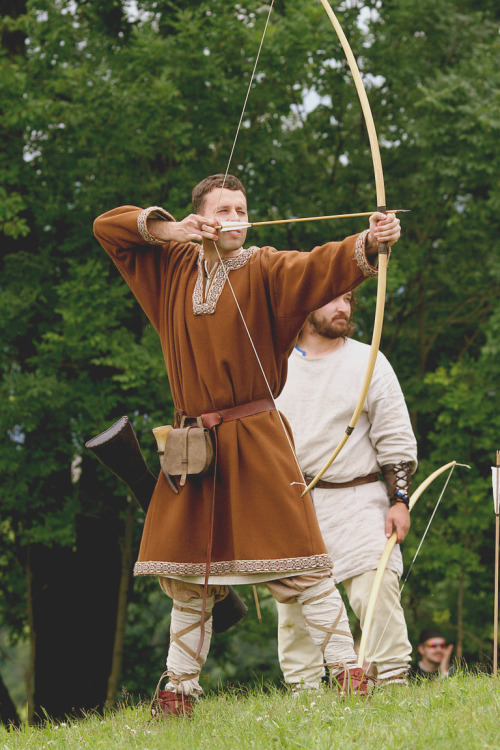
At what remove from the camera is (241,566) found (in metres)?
3.21

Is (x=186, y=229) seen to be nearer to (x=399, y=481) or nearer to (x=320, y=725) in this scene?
(x=399, y=481)

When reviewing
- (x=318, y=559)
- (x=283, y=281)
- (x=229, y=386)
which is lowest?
(x=318, y=559)

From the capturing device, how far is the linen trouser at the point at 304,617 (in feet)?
10.6

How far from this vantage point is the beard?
165 inches

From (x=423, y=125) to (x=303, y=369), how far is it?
541 cm

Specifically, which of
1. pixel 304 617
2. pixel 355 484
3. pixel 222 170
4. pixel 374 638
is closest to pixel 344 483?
pixel 355 484

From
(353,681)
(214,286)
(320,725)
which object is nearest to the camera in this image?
(320,725)

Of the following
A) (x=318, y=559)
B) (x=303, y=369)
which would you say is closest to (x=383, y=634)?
(x=318, y=559)

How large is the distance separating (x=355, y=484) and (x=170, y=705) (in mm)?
1255

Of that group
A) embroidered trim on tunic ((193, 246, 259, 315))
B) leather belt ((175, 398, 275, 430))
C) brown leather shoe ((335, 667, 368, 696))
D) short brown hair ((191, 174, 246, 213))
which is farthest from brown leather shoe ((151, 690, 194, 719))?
short brown hair ((191, 174, 246, 213))

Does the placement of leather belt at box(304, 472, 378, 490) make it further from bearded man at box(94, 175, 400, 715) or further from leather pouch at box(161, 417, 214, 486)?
leather pouch at box(161, 417, 214, 486)

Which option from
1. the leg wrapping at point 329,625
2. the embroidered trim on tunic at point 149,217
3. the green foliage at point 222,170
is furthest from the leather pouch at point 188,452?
the green foliage at point 222,170

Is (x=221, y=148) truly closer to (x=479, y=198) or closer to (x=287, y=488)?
(x=479, y=198)

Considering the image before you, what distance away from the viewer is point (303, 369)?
4.26 m
